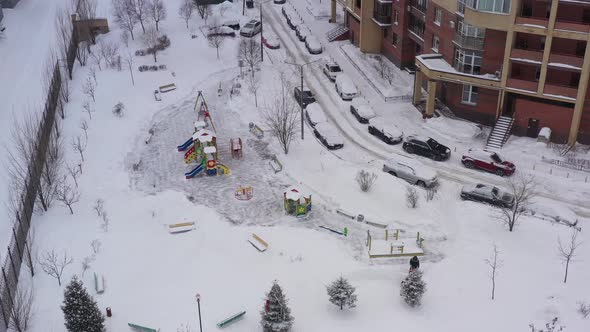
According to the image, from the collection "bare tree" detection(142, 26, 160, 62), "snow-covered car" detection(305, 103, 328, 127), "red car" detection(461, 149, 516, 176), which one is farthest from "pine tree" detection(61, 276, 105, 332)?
"bare tree" detection(142, 26, 160, 62)

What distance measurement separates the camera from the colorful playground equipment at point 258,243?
123 ft

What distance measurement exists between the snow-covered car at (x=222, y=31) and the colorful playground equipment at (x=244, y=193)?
106ft


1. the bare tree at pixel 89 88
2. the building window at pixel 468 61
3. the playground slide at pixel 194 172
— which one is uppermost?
the building window at pixel 468 61

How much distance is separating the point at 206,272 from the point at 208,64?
117 ft

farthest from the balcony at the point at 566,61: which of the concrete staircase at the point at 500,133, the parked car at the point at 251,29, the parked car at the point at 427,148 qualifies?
the parked car at the point at 251,29

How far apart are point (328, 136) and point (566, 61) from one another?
18.7m

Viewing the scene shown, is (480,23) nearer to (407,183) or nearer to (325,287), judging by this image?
(407,183)

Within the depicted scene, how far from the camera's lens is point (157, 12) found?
7331 centimetres

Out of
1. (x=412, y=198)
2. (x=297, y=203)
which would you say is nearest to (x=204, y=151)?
(x=297, y=203)

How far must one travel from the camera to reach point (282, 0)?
8700 centimetres

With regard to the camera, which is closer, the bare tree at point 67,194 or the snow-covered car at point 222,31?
the bare tree at point 67,194

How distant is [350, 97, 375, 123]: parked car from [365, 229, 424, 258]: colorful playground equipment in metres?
16.5

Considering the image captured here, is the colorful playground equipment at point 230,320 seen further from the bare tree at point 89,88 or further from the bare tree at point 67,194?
the bare tree at point 89,88

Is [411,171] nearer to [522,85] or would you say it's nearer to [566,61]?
[522,85]
